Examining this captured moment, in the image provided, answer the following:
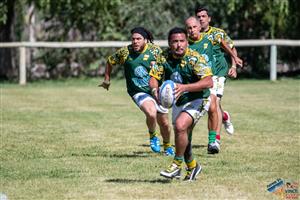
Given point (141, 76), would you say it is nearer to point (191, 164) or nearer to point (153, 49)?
point (153, 49)

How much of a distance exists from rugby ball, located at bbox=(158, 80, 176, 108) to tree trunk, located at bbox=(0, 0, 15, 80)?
21036 mm

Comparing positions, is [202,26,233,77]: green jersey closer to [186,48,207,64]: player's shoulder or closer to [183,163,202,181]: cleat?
[186,48,207,64]: player's shoulder

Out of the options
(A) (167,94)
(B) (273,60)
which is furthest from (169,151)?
(B) (273,60)

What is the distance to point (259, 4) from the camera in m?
30.5

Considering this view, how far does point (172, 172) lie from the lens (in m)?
9.90

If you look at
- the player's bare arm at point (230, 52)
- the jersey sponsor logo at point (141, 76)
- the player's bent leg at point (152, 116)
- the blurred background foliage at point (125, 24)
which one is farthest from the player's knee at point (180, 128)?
the blurred background foliage at point (125, 24)

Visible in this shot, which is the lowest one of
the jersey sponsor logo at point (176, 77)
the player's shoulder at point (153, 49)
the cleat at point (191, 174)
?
the cleat at point (191, 174)

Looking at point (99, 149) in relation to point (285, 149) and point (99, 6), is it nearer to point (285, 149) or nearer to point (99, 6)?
point (285, 149)

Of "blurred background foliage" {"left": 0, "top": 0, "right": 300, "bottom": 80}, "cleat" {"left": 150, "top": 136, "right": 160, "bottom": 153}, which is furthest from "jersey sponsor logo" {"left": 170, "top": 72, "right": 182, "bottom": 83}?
"blurred background foliage" {"left": 0, "top": 0, "right": 300, "bottom": 80}

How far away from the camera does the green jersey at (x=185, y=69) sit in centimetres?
1006

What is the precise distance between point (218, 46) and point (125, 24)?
59.3ft

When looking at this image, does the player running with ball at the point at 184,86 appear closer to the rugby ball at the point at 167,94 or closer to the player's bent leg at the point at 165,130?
the rugby ball at the point at 167,94

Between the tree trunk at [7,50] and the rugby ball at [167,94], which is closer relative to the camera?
the rugby ball at [167,94]

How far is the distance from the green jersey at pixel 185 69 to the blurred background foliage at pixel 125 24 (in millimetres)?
19348
